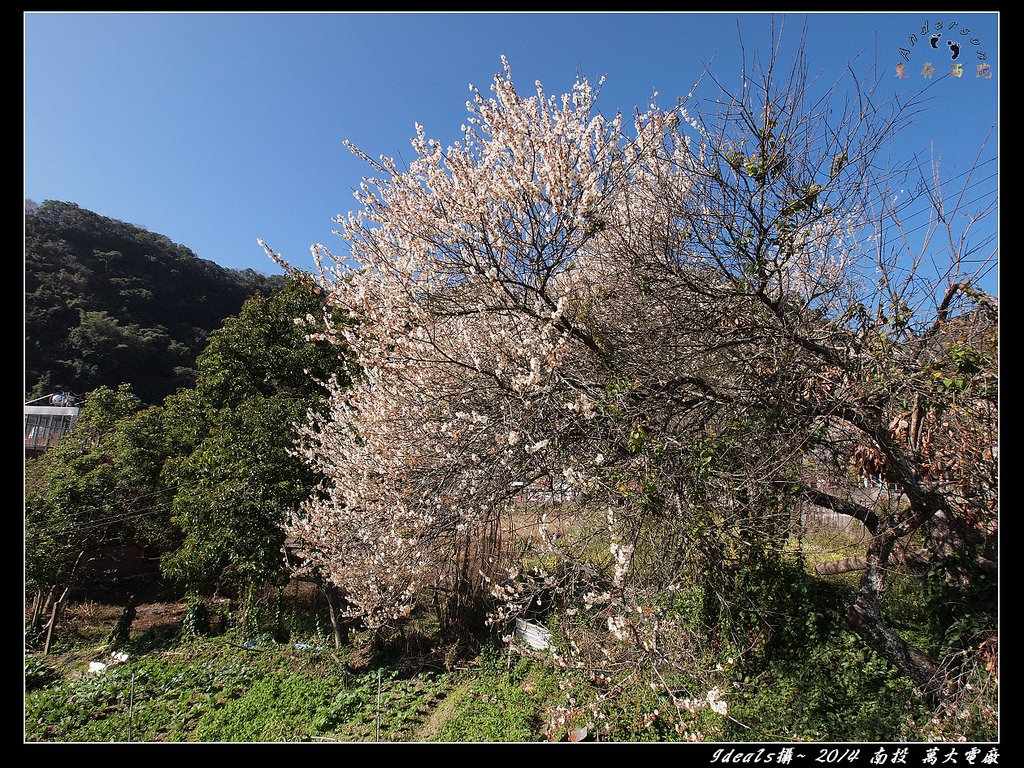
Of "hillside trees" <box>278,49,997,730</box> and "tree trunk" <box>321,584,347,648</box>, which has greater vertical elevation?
"hillside trees" <box>278,49,997,730</box>

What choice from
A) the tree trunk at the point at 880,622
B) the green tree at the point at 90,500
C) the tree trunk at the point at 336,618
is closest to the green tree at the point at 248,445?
the tree trunk at the point at 336,618

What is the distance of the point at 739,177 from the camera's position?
3.63 meters

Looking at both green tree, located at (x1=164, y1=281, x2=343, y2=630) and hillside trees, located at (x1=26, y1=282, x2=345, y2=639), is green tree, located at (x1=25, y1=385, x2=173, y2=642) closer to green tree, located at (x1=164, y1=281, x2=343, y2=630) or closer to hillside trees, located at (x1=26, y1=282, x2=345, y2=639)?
hillside trees, located at (x1=26, y1=282, x2=345, y2=639)

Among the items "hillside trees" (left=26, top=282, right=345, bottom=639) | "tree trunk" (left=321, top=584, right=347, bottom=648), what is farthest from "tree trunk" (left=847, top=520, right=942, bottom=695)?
"tree trunk" (left=321, top=584, right=347, bottom=648)

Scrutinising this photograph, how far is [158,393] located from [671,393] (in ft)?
97.8

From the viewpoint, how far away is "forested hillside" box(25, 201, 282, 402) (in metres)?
26.2

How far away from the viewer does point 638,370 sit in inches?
160

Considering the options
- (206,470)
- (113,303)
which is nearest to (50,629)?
(206,470)

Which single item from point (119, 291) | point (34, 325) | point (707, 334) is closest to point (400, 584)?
point (707, 334)

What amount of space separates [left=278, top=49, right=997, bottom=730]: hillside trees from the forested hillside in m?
20.5

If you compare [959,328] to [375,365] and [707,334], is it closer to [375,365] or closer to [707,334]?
[707,334]

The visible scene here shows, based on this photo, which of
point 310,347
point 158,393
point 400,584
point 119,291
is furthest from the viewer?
point 119,291

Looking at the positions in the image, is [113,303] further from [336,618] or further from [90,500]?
[336,618]

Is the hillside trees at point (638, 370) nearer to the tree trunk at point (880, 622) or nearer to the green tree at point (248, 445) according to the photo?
the tree trunk at point (880, 622)
